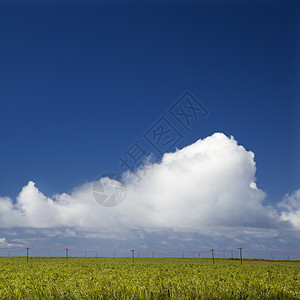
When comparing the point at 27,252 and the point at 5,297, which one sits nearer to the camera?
the point at 5,297

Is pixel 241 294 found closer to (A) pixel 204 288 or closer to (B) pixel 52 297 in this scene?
(A) pixel 204 288

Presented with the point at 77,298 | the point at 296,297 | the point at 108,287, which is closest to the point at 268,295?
the point at 296,297

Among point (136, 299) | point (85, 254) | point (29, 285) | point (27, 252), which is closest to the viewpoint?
point (136, 299)

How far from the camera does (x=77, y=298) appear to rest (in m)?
9.48

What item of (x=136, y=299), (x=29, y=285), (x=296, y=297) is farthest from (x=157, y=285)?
(x=29, y=285)

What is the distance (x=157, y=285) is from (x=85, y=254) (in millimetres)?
62495

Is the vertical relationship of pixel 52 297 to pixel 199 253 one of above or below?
above

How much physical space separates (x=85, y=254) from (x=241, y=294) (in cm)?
6362

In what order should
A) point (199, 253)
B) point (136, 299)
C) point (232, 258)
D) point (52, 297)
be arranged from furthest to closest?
point (199, 253) < point (232, 258) < point (52, 297) < point (136, 299)

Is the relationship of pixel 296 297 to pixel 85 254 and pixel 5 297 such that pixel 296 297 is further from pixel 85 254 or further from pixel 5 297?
pixel 85 254

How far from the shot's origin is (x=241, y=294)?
368 inches

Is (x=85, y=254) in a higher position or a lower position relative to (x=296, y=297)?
lower

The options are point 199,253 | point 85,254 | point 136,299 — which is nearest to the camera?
point 136,299

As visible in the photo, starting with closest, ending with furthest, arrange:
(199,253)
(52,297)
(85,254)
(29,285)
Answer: (52,297)
(29,285)
(199,253)
(85,254)
